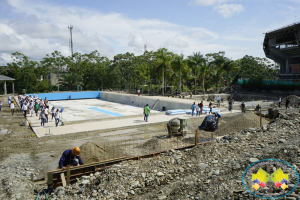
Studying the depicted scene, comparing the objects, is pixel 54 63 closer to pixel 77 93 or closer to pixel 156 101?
pixel 77 93

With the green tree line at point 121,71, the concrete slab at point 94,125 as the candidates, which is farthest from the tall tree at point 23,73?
the concrete slab at point 94,125

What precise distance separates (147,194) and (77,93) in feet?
132

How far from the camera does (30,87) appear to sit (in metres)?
45.9

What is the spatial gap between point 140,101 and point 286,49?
28.5 metres

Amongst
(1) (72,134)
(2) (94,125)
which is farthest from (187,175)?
(2) (94,125)

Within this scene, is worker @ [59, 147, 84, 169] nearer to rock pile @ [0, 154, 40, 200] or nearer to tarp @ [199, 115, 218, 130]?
rock pile @ [0, 154, 40, 200]

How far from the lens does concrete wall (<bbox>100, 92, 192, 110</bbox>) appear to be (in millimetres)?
27606

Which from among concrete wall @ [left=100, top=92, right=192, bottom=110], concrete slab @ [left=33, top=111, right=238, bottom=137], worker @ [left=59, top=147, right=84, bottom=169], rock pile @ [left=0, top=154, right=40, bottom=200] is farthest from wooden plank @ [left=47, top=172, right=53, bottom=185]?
concrete wall @ [left=100, top=92, right=192, bottom=110]

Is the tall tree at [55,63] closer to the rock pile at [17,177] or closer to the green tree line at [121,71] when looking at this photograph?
the green tree line at [121,71]

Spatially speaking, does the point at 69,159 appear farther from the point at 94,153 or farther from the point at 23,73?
the point at 23,73

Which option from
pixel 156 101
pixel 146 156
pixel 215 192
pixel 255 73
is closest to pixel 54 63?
pixel 156 101

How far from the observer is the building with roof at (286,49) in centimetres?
4053

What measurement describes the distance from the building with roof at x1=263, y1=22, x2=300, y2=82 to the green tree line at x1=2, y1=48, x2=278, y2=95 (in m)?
4.22

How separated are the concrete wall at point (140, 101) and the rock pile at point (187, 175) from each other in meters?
16.4
